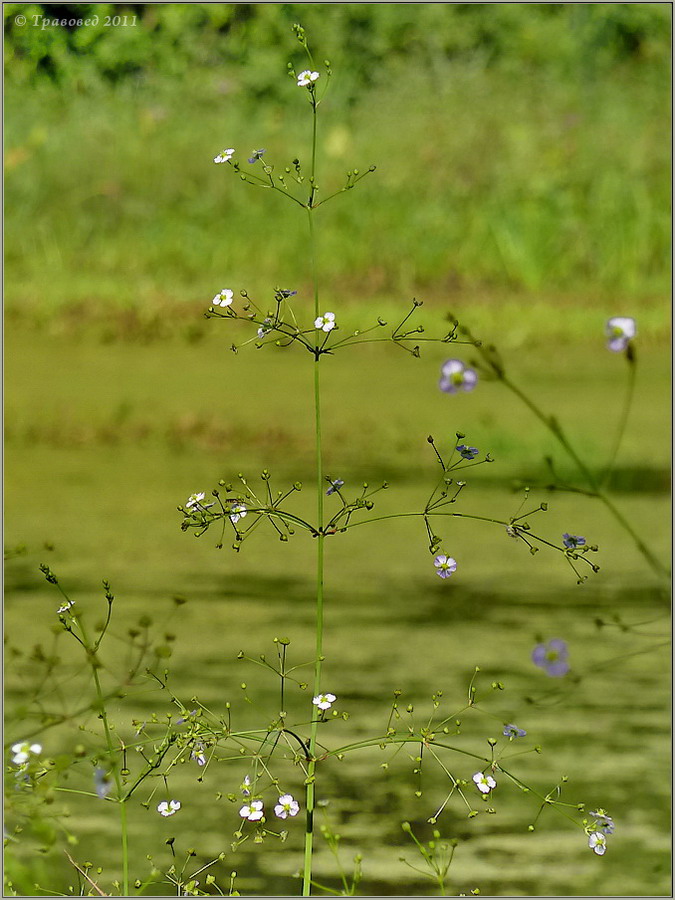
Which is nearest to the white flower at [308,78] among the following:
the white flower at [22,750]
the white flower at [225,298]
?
the white flower at [225,298]

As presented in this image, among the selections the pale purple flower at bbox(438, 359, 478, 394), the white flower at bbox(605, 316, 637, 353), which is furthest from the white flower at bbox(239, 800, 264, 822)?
the white flower at bbox(605, 316, 637, 353)

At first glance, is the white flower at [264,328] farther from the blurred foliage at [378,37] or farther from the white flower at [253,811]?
the blurred foliage at [378,37]

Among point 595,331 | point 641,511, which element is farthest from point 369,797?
point 595,331

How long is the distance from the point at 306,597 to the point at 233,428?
1134 mm

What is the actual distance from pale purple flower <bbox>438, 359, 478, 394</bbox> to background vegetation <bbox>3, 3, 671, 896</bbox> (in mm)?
287

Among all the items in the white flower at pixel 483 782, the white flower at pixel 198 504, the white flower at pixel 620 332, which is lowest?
the white flower at pixel 483 782

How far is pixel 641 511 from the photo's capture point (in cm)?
306

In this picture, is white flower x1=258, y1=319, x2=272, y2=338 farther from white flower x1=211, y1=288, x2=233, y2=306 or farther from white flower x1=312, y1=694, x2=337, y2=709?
white flower x1=312, y1=694, x2=337, y2=709

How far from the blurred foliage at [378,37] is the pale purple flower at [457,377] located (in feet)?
8.26

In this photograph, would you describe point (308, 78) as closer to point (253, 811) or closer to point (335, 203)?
point (253, 811)

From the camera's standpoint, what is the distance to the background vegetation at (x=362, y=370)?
1.77 m

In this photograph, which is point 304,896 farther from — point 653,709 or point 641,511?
point 641,511

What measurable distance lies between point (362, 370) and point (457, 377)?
276cm

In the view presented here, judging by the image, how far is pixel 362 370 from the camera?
397 centimetres
